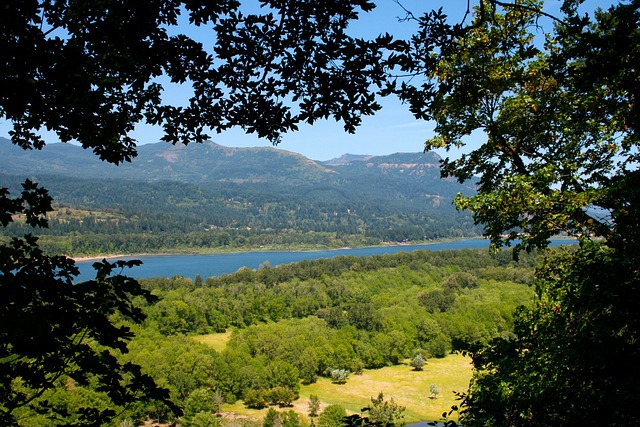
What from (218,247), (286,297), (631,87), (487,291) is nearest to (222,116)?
(631,87)

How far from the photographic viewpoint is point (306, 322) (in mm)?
54750

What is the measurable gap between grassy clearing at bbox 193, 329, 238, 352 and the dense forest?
1200 mm

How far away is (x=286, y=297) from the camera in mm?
64062

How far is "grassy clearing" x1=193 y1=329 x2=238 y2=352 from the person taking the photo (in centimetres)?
5031

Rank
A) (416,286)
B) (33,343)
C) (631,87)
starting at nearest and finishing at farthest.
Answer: (33,343) < (631,87) < (416,286)

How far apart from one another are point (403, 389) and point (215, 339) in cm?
2402

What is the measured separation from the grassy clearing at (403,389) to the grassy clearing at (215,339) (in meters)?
13.7

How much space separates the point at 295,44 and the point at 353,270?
7823 centimetres

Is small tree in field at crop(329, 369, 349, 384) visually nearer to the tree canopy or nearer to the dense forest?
the dense forest

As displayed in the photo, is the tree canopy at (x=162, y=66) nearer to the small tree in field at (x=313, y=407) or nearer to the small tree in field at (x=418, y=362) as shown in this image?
the small tree in field at (x=313, y=407)

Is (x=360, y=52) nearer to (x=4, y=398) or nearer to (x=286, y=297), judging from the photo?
(x=4, y=398)

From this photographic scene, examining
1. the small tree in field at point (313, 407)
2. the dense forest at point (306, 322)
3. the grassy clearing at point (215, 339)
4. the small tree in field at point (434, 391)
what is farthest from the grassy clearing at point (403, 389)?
the grassy clearing at point (215, 339)

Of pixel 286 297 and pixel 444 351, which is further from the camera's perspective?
pixel 286 297

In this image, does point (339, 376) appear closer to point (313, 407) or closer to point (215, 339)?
point (313, 407)
